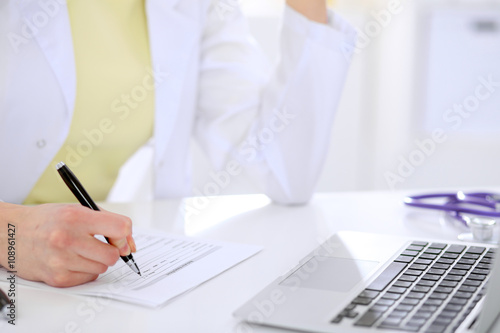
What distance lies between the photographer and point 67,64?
0.97m

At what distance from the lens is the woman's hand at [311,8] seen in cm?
99

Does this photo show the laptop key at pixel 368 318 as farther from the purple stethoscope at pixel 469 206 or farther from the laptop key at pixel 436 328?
the purple stethoscope at pixel 469 206

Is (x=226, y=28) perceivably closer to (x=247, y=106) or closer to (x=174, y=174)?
(x=247, y=106)

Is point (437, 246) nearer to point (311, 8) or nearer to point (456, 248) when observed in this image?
point (456, 248)

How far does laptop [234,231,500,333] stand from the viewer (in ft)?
1.47

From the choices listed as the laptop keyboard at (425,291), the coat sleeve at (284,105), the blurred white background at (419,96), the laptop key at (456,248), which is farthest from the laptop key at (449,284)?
the blurred white background at (419,96)

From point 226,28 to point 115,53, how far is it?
224 mm

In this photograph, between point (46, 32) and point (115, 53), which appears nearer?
point (46, 32)

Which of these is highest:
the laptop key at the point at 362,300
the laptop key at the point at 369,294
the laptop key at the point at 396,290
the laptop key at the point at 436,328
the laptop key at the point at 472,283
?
the laptop key at the point at 362,300

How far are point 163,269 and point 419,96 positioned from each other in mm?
1969

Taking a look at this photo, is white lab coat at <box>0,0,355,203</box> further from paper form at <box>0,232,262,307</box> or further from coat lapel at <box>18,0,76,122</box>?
paper form at <box>0,232,262,307</box>

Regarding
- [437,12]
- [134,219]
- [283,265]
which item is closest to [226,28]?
[134,219]

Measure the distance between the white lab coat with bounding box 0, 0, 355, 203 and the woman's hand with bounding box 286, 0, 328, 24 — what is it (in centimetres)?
1

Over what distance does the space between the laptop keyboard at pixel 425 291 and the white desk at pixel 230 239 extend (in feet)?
0.31
